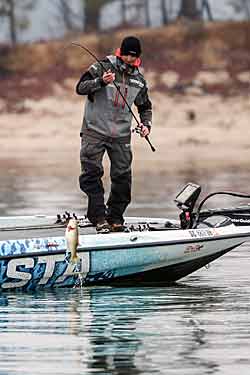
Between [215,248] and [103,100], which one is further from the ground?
[103,100]

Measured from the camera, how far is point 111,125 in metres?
13.2

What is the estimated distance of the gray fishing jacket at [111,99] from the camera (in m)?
13.1

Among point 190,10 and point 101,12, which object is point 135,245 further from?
point 101,12

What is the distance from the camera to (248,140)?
39938 millimetres

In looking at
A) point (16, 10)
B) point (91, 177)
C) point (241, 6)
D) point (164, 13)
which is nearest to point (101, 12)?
point (164, 13)

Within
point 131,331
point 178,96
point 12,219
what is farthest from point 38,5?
point 131,331

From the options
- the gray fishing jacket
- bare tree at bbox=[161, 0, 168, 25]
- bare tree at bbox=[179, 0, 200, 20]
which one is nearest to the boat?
the gray fishing jacket

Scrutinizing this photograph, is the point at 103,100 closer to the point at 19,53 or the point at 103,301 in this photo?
the point at 103,301

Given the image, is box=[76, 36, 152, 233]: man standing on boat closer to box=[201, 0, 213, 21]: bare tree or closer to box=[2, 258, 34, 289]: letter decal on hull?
box=[2, 258, 34, 289]: letter decal on hull

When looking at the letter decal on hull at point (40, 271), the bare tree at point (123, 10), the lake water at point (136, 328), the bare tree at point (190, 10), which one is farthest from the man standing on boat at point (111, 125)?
the bare tree at point (123, 10)

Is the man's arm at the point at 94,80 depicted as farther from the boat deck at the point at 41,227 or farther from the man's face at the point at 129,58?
the boat deck at the point at 41,227

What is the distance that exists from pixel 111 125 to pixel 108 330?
2.75 metres

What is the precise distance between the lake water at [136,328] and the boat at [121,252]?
0.38 ft

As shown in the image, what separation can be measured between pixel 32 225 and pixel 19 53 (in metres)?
37.6
